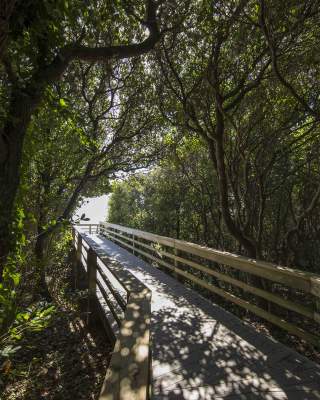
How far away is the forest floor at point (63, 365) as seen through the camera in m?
4.20

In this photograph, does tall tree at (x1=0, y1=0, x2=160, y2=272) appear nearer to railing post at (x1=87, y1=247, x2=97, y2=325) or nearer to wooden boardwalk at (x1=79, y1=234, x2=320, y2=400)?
wooden boardwalk at (x1=79, y1=234, x2=320, y2=400)

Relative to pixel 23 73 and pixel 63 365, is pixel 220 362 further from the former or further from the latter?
pixel 23 73

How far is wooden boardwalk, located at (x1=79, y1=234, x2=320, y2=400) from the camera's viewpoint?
9.25 feet

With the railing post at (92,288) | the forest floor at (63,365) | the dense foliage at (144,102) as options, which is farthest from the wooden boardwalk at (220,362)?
the dense foliage at (144,102)

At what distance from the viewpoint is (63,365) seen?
207 inches

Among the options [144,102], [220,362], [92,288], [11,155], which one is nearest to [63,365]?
[92,288]

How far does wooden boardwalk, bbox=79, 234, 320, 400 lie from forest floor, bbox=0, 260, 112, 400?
124cm

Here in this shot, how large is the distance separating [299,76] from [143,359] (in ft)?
30.0

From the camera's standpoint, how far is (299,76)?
848cm

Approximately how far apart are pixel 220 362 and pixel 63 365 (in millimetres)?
3239

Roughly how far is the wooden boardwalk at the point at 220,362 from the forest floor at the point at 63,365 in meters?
1.24

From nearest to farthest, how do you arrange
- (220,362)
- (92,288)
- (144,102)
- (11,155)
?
1. (11,155)
2. (220,362)
3. (92,288)
4. (144,102)

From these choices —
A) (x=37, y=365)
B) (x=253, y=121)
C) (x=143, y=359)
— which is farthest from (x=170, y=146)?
(x=143, y=359)

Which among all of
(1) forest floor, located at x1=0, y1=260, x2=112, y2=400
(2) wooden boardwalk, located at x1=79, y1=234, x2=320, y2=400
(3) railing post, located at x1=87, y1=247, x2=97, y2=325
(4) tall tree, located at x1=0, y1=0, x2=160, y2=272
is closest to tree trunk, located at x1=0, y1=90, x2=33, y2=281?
(4) tall tree, located at x1=0, y1=0, x2=160, y2=272
